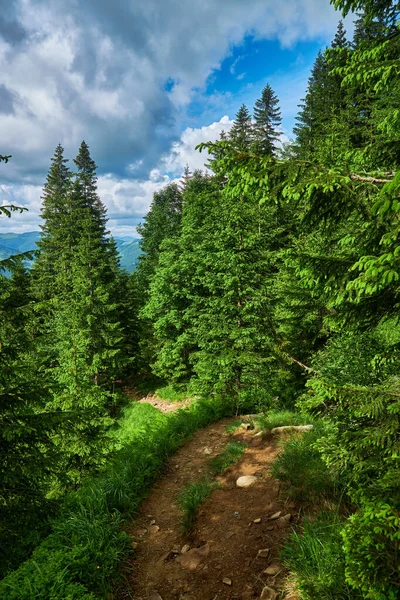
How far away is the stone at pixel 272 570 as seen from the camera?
432 cm

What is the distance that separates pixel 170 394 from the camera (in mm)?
21000

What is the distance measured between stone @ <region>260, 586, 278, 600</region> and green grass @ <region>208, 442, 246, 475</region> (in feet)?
13.3

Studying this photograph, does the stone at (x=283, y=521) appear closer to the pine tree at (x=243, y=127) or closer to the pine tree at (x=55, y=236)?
the pine tree at (x=55, y=236)

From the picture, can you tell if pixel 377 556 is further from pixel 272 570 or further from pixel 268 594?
pixel 272 570

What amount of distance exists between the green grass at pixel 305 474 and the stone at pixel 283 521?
1.45 ft

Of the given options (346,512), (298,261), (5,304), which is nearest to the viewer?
(298,261)

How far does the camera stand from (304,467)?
20.5 ft

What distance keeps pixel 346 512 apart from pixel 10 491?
602cm

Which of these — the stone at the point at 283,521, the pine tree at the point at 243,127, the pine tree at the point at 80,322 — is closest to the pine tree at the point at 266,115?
the pine tree at the point at 243,127

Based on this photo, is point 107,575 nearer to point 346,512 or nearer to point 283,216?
point 346,512

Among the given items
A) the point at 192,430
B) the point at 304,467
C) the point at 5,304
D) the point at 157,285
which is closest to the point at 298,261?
the point at 304,467

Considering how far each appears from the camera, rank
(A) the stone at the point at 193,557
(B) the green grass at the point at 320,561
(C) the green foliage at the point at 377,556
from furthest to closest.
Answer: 1. (A) the stone at the point at 193,557
2. (B) the green grass at the point at 320,561
3. (C) the green foliage at the point at 377,556

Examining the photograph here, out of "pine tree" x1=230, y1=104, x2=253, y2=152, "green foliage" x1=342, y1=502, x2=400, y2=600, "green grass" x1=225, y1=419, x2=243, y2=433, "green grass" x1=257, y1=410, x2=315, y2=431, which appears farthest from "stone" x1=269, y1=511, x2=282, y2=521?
"pine tree" x1=230, y1=104, x2=253, y2=152

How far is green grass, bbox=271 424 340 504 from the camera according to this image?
5426mm
